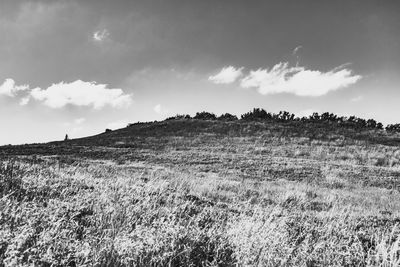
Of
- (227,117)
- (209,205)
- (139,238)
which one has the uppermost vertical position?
(227,117)

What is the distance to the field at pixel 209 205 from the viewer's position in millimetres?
4352

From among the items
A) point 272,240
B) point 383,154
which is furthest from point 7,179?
point 383,154

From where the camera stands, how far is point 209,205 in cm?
896

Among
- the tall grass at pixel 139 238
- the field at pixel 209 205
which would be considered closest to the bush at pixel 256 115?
the field at pixel 209 205

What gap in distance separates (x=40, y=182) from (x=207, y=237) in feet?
15.0

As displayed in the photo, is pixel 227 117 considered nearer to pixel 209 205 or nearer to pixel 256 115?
pixel 256 115

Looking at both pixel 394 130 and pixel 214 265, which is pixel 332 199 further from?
pixel 394 130

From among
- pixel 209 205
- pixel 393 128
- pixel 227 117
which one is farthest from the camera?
pixel 227 117

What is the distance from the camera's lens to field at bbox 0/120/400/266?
171 inches

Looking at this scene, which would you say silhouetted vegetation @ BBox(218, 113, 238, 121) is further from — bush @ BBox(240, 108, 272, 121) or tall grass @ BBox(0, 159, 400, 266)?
tall grass @ BBox(0, 159, 400, 266)

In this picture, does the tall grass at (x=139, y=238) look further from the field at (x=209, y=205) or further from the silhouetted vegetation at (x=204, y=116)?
the silhouetted vegetation at (x=204, y=116)

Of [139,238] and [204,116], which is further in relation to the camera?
[204,116]

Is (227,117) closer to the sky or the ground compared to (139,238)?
closer to the sky

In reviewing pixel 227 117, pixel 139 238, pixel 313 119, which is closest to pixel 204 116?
pixel 227 117
